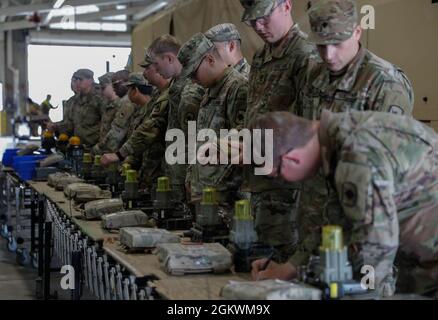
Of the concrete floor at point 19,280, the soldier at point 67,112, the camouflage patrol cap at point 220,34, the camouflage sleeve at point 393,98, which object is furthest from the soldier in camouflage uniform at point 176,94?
the soldier at point 67,112

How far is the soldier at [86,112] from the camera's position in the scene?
8341 millimetres

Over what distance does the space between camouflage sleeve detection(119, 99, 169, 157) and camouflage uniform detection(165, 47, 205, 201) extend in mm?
91

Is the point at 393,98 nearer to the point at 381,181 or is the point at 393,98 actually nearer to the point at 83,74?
the point at 381,181

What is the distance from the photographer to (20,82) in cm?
1886

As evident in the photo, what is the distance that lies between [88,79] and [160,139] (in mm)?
3745

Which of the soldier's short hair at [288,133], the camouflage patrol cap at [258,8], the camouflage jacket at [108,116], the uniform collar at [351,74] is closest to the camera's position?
the soldier's short hair at [288,133]

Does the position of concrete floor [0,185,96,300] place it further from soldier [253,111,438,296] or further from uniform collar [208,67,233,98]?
soldier [253,111,438,296]

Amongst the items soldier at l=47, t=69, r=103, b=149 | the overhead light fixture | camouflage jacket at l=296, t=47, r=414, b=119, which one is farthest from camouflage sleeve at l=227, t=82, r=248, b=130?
the overhead light fixture

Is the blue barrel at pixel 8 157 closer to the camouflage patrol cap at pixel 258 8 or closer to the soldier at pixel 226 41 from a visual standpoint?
the soldier at pixel 226 41

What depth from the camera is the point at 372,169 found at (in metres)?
1.95

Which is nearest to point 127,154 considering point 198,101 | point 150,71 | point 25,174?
point 150,71

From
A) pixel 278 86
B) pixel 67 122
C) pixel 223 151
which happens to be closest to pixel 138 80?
pixel 278 86

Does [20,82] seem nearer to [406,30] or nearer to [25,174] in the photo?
[25,174]

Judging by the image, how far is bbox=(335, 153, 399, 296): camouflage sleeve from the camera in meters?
1.94
